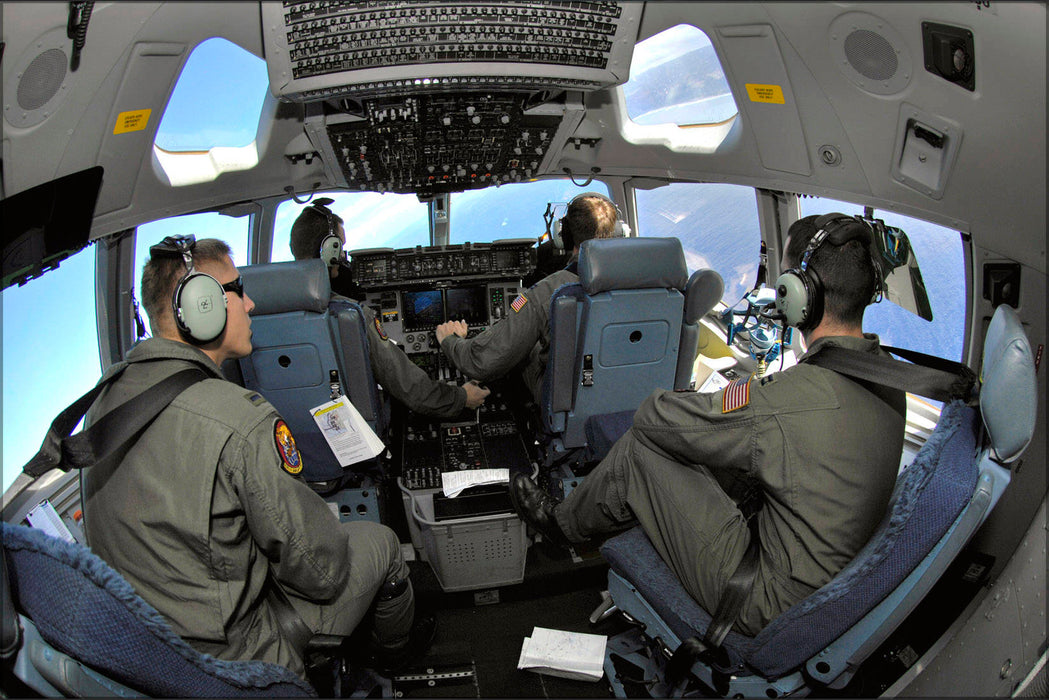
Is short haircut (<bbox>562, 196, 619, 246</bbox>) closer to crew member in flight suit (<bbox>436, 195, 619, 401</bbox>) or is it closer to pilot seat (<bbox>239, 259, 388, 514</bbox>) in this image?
crew member in flight suit (<bbox>436, 195, 619, 401</bbox>)

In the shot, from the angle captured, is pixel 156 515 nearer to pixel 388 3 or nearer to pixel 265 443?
→ pixel 265 443

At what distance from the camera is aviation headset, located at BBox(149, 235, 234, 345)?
150 cm

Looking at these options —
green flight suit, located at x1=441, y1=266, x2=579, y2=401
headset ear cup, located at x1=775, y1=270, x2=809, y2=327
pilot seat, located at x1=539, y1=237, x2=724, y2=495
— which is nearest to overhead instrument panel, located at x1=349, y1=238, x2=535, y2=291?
green flight suit, located at x1=441, y1=266, x2=579, y2=401

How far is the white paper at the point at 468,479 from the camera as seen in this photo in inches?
100.0

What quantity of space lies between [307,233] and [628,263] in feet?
6.61

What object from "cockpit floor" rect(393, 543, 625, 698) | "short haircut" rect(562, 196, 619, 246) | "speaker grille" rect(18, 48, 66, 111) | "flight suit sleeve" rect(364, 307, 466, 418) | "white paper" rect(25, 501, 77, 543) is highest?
"speaker grille" rect(18, 48, 66, 111)

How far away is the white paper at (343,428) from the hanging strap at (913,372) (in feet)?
5.28

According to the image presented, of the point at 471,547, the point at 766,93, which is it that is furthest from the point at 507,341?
the point at 766,93

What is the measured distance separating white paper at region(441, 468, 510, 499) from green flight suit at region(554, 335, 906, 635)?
975 mm

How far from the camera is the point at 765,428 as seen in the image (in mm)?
1525

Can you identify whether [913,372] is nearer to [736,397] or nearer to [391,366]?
[736,397]

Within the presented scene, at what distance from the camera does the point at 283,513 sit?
4.61ft

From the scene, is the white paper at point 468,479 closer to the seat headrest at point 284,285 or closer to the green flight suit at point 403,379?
the green flight suit at point 403,379

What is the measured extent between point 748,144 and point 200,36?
105 inches
